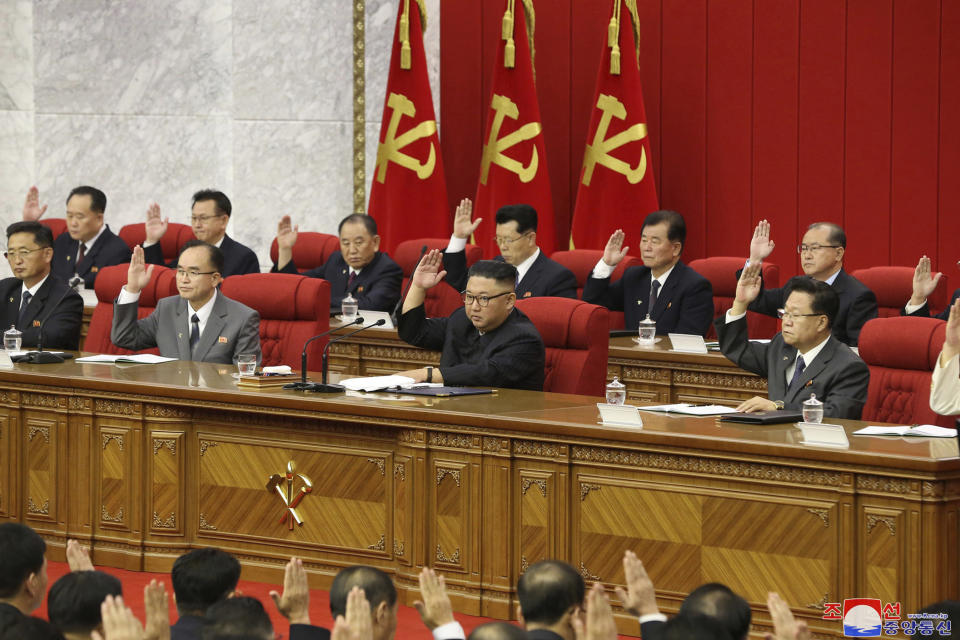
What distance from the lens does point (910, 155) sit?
8359 mm

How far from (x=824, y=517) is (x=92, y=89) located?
7.39m

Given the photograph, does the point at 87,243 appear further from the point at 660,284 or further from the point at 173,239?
the point at 660,284

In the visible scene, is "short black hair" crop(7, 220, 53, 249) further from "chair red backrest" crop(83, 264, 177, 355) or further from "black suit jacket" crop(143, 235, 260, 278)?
"black suit jacket" crop(143, 235, 260, 278)

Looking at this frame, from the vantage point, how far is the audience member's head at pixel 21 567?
10.2 feet

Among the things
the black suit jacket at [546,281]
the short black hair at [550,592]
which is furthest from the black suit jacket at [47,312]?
the short black hair at [550,592]

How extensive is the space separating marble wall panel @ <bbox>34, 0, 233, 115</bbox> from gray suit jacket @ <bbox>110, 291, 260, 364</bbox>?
152 inches

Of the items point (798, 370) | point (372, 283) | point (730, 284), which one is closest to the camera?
point (798, 370)

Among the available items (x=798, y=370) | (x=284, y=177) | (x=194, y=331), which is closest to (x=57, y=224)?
(x=284, y=177)

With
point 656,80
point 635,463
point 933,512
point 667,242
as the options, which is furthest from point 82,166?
point 933,512

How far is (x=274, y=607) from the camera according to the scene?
4.71m

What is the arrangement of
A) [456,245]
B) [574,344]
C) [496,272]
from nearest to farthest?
[496,272] < [574,344] < [456,245]

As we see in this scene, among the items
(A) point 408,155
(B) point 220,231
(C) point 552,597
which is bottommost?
(C) point 552,597

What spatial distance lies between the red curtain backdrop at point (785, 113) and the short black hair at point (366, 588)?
19.8 ft

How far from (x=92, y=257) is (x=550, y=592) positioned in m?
6.26
